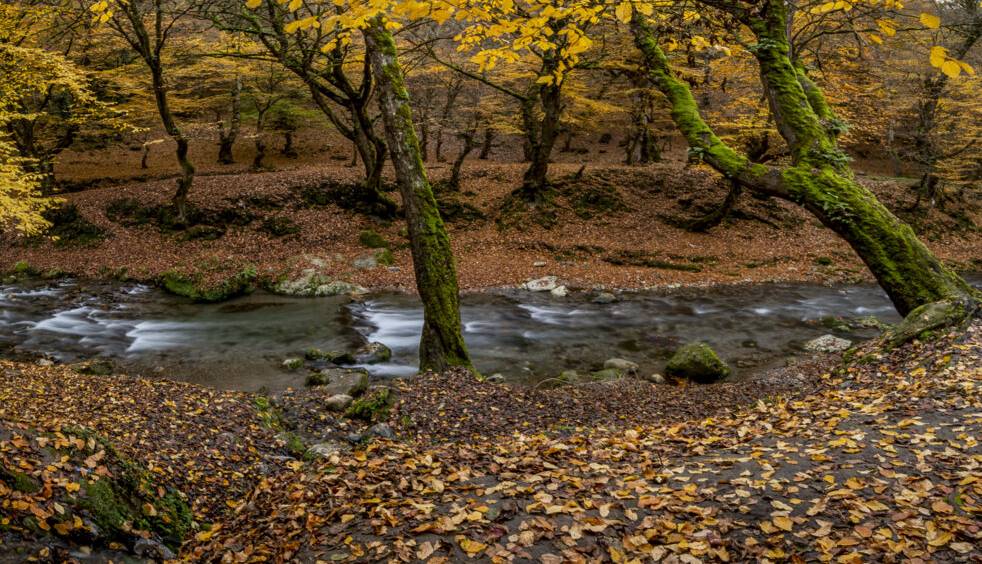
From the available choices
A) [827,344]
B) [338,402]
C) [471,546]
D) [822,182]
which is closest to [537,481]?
[471,546]

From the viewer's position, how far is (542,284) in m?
16.9

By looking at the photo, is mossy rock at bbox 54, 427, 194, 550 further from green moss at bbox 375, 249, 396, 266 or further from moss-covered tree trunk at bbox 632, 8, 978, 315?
green moss at bbox 375, 249, 396, 266

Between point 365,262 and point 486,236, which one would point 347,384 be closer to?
point 365,262

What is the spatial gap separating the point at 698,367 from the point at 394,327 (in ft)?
23.2

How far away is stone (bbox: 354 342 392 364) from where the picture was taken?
Answer: 454 inches

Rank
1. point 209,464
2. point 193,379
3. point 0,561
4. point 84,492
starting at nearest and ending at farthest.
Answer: point 0,561 → point 84,492 → point 209,464 → point 193,379

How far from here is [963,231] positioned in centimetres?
2433

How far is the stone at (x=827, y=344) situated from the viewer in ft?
38.8

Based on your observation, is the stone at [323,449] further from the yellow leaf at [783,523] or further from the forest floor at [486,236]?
the forest floor at [486,236]

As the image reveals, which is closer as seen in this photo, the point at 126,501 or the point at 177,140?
the point at 126,501

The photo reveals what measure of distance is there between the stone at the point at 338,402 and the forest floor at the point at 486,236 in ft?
29.0

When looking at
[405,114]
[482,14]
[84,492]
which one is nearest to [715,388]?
[405,114]

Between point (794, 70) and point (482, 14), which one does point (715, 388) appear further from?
point (482, 14)

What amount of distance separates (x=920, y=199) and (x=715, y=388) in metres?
22.3
